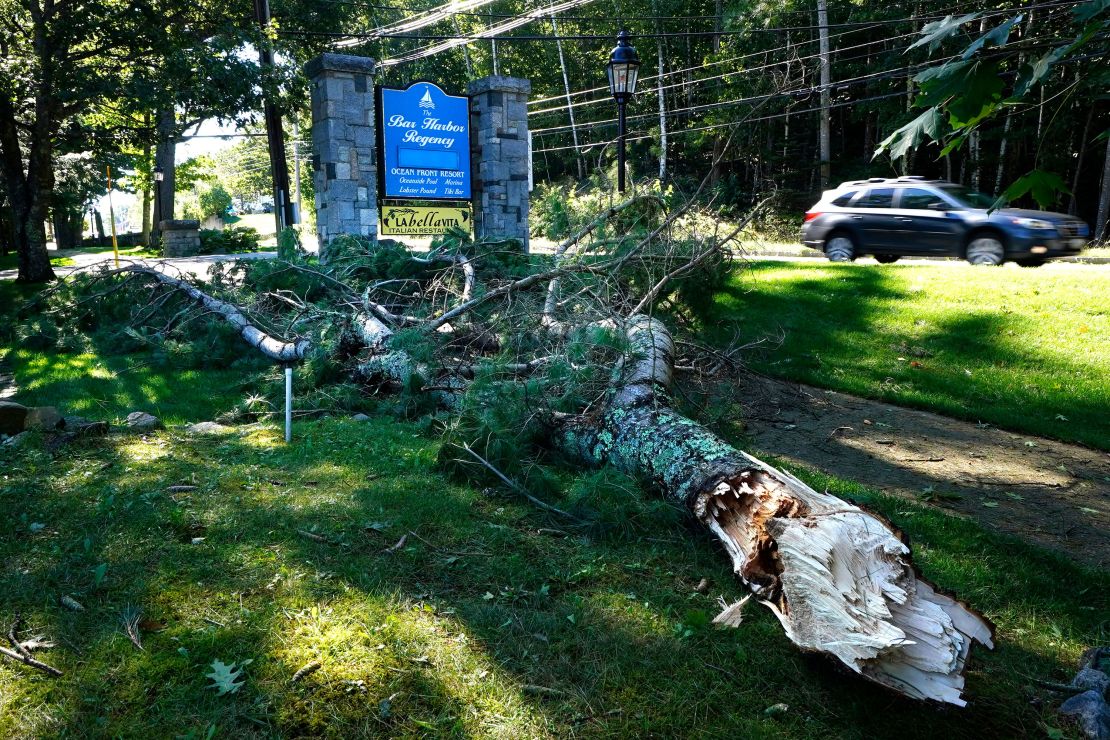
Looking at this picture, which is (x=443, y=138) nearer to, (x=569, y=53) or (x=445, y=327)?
(x=445, y=327)

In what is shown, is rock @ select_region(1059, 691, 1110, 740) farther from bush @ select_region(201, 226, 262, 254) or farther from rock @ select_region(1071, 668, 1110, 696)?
bush @ select_region(201, 226, 262, 254)

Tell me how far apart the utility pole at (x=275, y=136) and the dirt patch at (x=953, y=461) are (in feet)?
35.7

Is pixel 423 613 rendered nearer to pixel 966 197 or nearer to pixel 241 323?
pixel 241 323

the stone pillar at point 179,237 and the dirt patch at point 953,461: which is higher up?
the stone pillar at point 179,237

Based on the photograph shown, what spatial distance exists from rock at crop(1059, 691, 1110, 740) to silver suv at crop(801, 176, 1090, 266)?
11549 mm

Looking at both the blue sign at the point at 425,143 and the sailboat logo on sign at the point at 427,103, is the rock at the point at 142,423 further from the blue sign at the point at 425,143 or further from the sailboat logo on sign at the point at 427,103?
the sailboat logo on sign at the point at 427,103

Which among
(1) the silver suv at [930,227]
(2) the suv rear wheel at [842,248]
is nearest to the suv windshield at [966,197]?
(1) the silver suv at [930,227]

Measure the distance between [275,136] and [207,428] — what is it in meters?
11.9

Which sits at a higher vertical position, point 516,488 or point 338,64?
point 338,64

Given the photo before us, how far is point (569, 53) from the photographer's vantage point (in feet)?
122

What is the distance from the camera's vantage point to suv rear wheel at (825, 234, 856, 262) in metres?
14.2

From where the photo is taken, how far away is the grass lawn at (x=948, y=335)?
7.05m

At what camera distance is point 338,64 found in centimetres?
1117

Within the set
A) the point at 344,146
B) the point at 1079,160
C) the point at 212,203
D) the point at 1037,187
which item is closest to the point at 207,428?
the point at 1037,187
